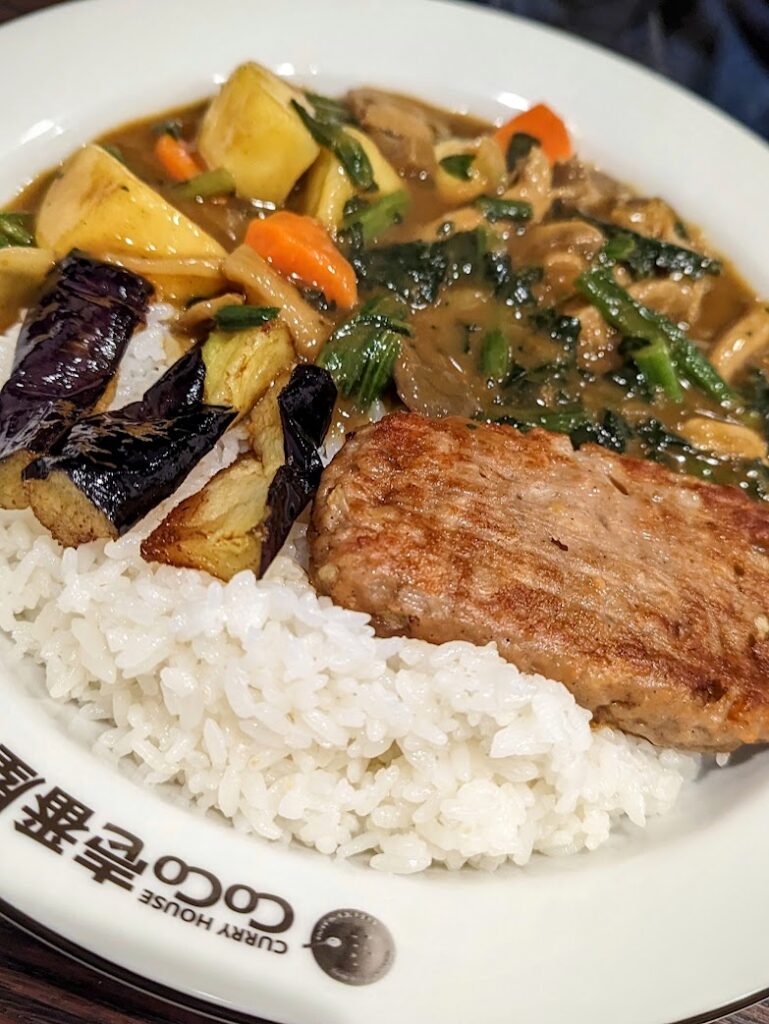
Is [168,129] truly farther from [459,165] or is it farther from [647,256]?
[647,256]

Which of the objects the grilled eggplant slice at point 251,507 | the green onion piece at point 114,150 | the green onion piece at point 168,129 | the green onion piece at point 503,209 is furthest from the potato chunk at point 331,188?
the grilled eggplant slice at point 251,507

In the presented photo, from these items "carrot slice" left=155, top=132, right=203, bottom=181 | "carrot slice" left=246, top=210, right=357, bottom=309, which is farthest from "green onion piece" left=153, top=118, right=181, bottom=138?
"carrot slice" left=246, top=210, right=357, bottom=309

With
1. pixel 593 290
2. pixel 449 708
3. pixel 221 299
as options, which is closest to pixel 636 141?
pixel 593 290

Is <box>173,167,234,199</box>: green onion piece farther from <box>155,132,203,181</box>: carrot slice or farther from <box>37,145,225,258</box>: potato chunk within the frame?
<box>37,145,225,258</box>: potato chunk

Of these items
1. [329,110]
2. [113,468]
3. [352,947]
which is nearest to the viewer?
[352,947]

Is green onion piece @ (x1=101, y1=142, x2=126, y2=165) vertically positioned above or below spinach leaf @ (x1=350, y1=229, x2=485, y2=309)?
below

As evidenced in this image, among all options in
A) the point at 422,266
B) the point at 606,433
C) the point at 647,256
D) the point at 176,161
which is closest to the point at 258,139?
Answer: the point at 176,161

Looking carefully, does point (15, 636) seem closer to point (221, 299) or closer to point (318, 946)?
point (318, 946)
